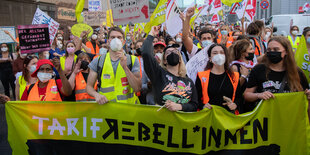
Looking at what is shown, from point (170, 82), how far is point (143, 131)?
2.09ft

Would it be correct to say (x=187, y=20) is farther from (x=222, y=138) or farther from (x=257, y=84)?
(x=222, y=138)

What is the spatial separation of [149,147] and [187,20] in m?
1.90

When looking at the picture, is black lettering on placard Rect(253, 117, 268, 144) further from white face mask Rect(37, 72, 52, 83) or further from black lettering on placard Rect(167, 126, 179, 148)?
white face mask Rect(37, 72, 52, 83)

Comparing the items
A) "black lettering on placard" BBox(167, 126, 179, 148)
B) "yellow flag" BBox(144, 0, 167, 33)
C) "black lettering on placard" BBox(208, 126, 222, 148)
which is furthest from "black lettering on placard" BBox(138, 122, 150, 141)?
"yellow flag" BBox(144, 0, 167, 33)

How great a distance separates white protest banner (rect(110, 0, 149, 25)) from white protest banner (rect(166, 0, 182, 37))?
2.26 ft

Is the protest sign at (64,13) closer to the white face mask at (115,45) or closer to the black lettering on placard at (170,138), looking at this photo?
the white face mask at (115,45)

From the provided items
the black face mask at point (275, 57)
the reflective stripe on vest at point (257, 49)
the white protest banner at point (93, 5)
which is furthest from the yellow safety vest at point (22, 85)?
the white protest banner at point (93, 5)

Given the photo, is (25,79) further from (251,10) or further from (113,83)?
(251,10)

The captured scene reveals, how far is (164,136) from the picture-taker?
9.87ft

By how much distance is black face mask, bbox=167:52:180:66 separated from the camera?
3.08 meters

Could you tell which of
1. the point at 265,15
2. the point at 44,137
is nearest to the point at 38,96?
the point at 44,137

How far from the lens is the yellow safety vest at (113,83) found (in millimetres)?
3262

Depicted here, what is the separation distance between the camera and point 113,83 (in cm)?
330

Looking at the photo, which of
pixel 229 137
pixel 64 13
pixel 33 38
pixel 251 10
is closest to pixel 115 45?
pixel 229 137
